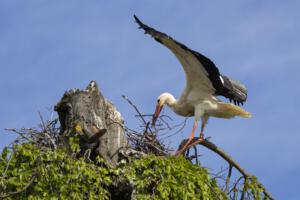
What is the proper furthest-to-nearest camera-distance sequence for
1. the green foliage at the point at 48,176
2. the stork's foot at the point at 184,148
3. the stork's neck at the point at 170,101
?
the stork's neck at the point at 170,101 < the stork's foot at the point at 184,148 < the green foliage at the point at 48,176

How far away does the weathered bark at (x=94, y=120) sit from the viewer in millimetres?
8367

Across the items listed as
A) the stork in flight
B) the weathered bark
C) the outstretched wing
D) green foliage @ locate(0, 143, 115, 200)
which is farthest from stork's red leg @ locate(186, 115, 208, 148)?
green foliage @ locate(0, 143, 115, 200)

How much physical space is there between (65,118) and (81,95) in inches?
12.3

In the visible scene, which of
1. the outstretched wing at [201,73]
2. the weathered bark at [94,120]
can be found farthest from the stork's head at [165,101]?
the weathered bark at [94,120]

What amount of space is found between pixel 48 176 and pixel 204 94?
293 cm

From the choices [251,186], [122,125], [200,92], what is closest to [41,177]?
[122,125]

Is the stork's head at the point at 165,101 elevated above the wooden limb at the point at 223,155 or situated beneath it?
elevated above

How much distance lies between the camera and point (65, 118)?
8688 millimetres

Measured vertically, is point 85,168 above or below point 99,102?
below

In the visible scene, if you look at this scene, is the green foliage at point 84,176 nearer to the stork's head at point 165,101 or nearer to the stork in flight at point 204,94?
the stork in flight at point 204,94

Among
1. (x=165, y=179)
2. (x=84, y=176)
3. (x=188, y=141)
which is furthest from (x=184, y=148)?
(x=84, y=176)

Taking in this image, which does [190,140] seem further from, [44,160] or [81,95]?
[44,160]

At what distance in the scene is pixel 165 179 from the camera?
8.00m

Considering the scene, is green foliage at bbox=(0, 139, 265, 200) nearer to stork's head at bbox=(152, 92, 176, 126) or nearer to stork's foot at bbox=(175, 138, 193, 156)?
stork's foot at bbox=(175, 138, 193, 156)
